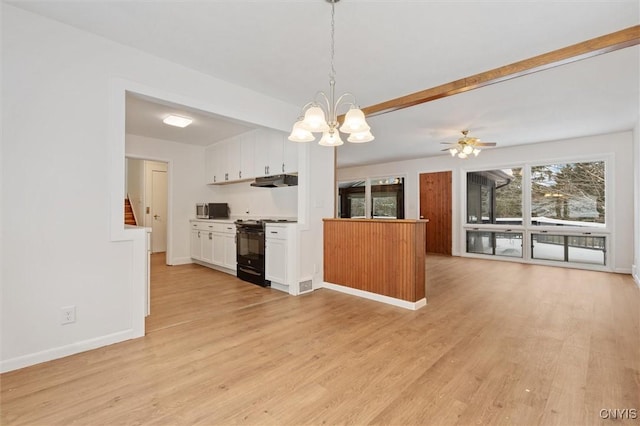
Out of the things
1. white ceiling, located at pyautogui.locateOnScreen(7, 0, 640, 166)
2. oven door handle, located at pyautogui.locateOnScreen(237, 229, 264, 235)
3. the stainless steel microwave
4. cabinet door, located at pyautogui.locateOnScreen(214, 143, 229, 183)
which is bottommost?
oven door handle, located at pyautogui.locateOnScreen(237, 229, 264, 235)

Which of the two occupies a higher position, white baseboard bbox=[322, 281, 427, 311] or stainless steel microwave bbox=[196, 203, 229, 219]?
stainless steel microwave bbox=[196, 203, 229, 219]

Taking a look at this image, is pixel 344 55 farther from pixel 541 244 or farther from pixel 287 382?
pixel 541 244

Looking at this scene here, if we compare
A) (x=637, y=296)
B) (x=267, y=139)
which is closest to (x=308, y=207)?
(x=267, y=139)

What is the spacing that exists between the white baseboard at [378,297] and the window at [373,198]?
4753 mm

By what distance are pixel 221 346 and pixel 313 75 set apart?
2797 mm

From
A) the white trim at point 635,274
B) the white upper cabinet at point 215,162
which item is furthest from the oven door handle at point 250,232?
the white trim at point 635,274

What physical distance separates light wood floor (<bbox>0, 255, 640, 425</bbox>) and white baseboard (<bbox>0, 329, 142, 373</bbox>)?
62 millimetres

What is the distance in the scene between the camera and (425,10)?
2.07 m

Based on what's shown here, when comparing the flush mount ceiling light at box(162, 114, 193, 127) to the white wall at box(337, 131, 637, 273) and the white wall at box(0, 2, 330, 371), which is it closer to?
the white wall at box(0, 2, 330, 371)

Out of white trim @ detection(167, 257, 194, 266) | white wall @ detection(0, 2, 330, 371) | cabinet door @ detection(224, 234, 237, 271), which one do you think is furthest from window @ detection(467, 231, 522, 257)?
white wall @ detection(0, 2, 330, 371)

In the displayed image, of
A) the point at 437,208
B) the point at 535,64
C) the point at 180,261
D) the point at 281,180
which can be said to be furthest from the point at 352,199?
the point at 535,64

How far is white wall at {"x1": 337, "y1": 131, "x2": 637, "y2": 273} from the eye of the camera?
519 cm

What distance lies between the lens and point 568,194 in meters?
5.84

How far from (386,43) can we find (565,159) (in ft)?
18.1
